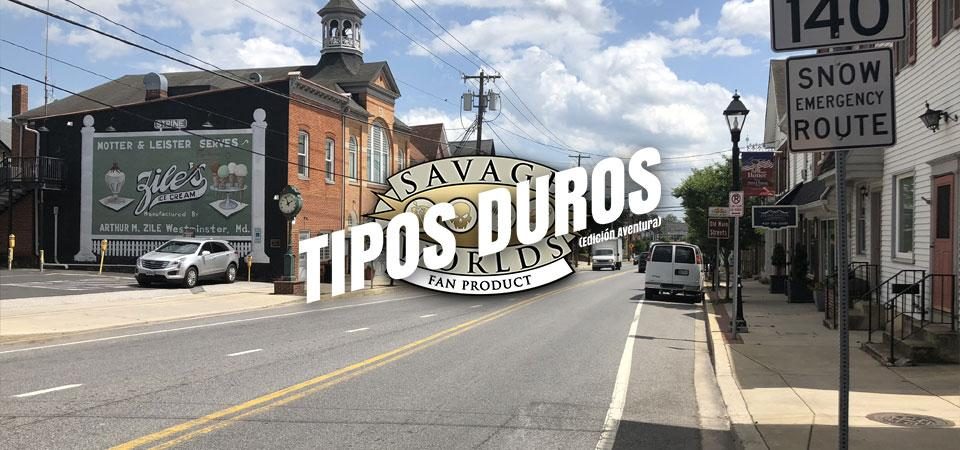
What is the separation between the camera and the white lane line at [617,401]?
22.2 ft

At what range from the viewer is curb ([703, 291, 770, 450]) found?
6.50 m

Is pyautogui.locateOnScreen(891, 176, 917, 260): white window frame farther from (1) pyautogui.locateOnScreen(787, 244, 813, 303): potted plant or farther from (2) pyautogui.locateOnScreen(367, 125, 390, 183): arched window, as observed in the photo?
(2) pyautogui.locateOnScreen(367, 125, 390, 183): arched window

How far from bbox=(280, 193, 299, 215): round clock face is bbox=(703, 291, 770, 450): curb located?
1708 centimetres

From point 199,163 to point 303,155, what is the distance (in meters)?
4.42

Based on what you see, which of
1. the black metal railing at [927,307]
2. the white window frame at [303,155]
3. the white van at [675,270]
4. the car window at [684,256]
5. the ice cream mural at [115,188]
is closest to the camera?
the black metal railing at [927,307]

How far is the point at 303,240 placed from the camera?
32.9 metres

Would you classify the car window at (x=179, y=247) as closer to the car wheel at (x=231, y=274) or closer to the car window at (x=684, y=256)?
the car wheel at (x=231, y=274)

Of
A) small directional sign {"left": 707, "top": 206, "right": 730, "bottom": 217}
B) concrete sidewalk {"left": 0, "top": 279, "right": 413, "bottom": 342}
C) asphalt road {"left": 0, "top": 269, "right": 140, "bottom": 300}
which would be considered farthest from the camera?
asphalt road {"left": 0, "top": 269, "right": 140, "bottom": 300}

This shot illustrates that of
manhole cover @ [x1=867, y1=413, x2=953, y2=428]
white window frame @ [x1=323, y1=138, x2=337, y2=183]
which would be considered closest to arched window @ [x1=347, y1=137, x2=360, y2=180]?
white window frame @ [x1=323, y1=138, x2=337, y2=183]

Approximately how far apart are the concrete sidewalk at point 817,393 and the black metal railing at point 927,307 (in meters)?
0.63

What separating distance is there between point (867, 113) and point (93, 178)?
35098 millimetres

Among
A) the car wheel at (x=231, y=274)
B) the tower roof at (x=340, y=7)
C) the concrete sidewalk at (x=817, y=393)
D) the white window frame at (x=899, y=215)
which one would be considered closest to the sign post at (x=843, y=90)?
the concrete sidewalk at (x=817, y=393)

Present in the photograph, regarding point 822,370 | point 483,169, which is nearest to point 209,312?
point 483,169

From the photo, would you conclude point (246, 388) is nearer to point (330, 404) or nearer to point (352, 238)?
point (330, 404)
